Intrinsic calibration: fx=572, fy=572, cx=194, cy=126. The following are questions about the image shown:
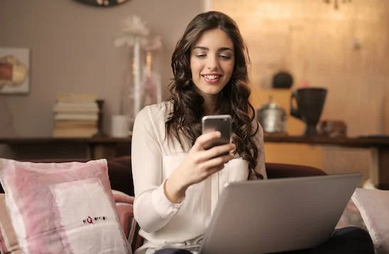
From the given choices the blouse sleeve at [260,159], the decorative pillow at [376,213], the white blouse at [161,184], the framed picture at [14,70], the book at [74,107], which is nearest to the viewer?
the white blouse at [161,184]

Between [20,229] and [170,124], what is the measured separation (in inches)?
18.7

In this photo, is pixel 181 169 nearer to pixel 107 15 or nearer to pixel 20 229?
pixel 20 229

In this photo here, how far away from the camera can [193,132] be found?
1557 mm

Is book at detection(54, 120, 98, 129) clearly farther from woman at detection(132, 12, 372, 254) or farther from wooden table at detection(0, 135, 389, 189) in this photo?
woman at detection(132, 12, 372, 254)

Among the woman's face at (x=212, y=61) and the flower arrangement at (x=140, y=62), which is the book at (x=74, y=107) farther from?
the woman's face at (x=212, y=61)

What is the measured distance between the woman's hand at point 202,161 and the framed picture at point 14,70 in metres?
1.93

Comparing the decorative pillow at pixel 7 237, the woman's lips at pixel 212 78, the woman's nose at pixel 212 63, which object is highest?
the woman's nose at pixel 212 63

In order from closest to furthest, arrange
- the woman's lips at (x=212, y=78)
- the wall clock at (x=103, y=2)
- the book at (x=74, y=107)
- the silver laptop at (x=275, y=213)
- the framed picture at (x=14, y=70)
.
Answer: the silver laptop at (x=275, y=213) < the woman's lips at (x=212, y=78) < the book at (x=74, y=107) < the framed picture at (x=14, y=70) < the wall clock at (x=103, y=2)

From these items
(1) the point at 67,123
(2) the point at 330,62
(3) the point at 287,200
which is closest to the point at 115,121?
(1) the point at 67,123

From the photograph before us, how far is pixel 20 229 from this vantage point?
4.83 feet

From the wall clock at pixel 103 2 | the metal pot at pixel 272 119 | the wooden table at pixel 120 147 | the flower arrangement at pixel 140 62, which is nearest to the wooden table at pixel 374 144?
the wooden table at pixel 120 147

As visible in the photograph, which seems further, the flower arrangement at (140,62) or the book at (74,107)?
the flower arrangement at (140,62)

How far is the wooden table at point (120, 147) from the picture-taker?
2861mm

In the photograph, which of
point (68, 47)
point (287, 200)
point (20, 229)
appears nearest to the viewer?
point (287, 200)
